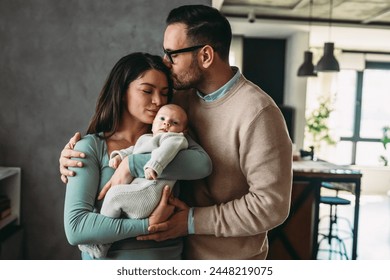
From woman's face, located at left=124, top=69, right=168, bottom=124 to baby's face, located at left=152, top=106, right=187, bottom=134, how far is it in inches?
1.3

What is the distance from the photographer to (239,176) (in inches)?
43.5

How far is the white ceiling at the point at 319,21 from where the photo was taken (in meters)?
3.84

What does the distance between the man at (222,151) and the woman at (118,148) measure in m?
0.05

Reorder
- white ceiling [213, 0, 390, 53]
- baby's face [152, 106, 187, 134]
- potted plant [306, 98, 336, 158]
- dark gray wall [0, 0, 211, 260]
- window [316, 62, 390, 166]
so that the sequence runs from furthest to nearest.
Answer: window [316, 62, 390, 166], potted plant [306, 98, 336, 158], white ceiling [213, 0, 390, 53], dark gray wall [0, 0, 211, 260], baby's face [152, 106, 187, 134]

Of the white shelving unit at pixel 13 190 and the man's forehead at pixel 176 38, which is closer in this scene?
the man's forehead at pixel 176 38

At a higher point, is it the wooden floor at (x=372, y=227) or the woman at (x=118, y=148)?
the woman at (x=118, y=148)

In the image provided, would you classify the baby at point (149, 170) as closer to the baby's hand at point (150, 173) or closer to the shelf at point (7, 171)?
the baby's hand at point (150, 173)

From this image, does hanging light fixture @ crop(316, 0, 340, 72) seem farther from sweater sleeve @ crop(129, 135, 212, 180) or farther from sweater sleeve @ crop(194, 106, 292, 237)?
sweater sleeve @ crop(129, 135, 212, 180)

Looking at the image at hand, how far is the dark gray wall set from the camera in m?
1.57

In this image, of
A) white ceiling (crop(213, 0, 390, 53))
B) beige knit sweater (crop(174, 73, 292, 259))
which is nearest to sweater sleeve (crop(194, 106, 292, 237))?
beige knit sweater (crop(174, 73, 292, 259))

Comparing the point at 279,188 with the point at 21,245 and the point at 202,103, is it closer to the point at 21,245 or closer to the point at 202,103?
the point at 202,103

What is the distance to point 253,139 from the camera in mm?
1021

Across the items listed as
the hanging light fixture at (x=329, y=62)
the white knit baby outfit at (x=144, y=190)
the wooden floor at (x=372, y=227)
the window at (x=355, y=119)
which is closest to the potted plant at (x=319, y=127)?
the window at (x=355, y=119)

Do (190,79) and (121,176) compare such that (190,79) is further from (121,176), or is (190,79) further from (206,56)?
(121,176)
